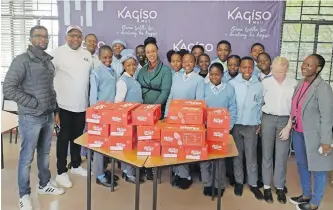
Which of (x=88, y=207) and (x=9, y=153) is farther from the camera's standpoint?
(x=9, y=153)

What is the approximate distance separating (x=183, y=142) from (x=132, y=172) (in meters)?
1.48

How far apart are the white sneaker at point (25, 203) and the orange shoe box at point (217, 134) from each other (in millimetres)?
1733

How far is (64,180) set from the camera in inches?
150

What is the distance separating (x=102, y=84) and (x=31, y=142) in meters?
0.92

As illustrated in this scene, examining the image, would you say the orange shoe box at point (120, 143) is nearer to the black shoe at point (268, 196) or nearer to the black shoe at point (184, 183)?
the black shoe at point (184, 183)

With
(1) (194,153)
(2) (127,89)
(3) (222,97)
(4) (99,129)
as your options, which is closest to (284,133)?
(3) (222,97)

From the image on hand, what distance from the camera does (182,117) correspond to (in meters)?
2.75

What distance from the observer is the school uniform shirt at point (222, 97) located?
3.41m

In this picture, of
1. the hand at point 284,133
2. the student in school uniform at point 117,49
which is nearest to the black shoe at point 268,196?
the hand at point 284,133

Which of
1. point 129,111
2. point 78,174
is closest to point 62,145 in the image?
point 78,174

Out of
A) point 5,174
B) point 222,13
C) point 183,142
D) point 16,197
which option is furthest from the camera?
point 222,13

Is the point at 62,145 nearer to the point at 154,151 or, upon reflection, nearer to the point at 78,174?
the point at 78,174

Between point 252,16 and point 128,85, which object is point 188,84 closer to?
point 128,85

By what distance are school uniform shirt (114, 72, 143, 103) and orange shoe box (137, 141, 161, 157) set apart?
0.99 metres
